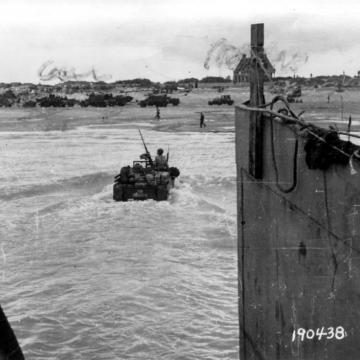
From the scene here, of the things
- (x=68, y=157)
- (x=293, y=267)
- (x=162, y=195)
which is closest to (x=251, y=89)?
(x=293, y=267)

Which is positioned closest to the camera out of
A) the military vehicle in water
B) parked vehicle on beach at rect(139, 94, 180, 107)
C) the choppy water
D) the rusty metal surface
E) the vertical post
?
the rusty metal surface

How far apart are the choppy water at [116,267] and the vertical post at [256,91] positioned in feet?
14.9

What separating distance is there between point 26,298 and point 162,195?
8.60m

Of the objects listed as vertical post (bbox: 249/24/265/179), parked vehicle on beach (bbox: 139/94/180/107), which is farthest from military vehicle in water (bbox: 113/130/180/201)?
parked vehicle on beach (bbox: 139/94/180/107)

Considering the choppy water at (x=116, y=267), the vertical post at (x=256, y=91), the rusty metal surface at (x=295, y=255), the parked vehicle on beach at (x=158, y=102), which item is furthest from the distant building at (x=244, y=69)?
the parked vehicle on beach at (x=158, y=102)

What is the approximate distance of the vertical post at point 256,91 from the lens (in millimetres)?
6250

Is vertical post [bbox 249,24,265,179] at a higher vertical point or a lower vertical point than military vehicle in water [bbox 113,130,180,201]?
higher

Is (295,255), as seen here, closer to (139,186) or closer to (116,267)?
(116,267)

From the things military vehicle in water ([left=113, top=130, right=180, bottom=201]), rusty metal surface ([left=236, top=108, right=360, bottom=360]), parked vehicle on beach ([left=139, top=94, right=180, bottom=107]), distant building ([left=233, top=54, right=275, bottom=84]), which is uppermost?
distant building ([left=233, top=54, right=275, bottom=84])

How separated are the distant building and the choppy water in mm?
4723

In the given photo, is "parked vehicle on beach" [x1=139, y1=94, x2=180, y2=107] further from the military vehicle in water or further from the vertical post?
the vertical post

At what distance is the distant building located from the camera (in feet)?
20.7

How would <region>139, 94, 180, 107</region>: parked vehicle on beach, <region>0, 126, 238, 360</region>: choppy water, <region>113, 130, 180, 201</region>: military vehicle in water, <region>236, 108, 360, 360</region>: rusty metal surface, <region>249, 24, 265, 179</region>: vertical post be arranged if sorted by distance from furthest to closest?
<region>139, 94, 180, 107</region>: parked vehicle on beach
<region>113, 130, 180, 201</region>: military vehicle in water
<region>0, 126, 238, 360</region>: choppy water
<region>249, 24, 265, 179</region>: vertical post
<region>236, 108, 360, 360</region>: rusty metal surface

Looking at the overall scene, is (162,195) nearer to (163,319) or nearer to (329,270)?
(163,319)
